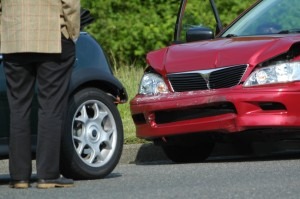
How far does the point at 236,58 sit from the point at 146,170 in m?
1.22

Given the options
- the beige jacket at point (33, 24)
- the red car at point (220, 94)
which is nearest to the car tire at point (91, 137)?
the beige jacket at point (33, 24)

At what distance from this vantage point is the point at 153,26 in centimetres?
1958

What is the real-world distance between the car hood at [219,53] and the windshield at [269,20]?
38cm

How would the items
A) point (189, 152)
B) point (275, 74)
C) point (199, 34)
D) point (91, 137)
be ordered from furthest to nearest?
point (199, 34)
point (189, 152)
point (275, 74)
point (91, 137)

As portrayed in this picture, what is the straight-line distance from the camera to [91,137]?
9273 mm

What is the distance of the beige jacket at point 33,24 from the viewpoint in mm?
8383

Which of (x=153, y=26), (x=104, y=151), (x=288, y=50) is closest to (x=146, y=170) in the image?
(x=104, y=151)

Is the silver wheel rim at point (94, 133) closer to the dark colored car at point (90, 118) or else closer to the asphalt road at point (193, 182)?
the dark colored car at point (90, 118)

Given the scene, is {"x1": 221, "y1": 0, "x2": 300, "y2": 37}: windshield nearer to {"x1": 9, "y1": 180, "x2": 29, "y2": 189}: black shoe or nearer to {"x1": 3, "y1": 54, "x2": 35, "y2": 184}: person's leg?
{"x1": 3, "y1": 54, "x2": 35, "y2": 184}: person's leg

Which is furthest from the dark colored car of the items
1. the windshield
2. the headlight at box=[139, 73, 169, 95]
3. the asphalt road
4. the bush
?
the bush

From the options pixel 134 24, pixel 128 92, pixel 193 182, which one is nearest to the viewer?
pixel 193 182

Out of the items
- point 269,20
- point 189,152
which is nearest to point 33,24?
point 189,152

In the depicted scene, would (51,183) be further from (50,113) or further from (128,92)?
(128,92)

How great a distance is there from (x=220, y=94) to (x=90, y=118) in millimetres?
1386
